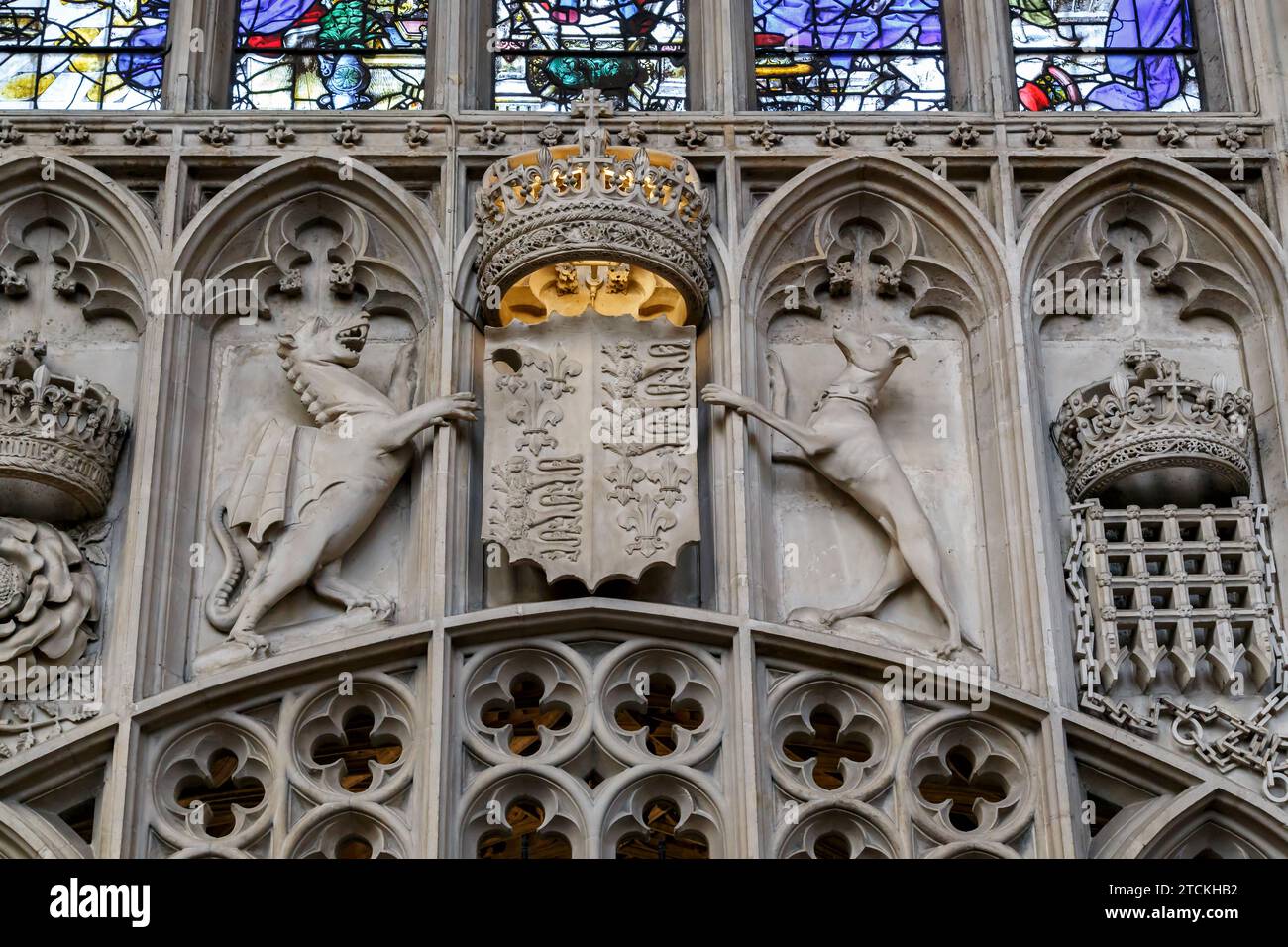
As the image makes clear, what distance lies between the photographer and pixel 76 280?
1527cm

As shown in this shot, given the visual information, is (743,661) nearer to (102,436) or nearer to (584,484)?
(584,484)

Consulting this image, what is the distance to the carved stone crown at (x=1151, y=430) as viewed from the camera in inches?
566

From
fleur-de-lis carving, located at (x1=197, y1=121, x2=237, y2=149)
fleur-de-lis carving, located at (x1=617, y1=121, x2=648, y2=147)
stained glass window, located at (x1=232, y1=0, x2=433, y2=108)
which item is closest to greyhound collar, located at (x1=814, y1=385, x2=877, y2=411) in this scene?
fleur-de-lis carving, located at (x1=617, y1=121, x2=648, y2=147)

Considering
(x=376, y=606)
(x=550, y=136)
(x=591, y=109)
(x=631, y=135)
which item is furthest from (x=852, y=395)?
(x=376, y=606)

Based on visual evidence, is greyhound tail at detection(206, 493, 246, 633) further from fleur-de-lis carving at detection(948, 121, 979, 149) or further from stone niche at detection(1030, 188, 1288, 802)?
fleur-de-lis carving at detection(948, 121, 979, 149)

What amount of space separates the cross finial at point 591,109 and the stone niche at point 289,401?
1143 millimetres

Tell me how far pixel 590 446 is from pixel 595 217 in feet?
4.07

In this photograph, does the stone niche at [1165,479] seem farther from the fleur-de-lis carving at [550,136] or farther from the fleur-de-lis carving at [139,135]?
the fleur-de-lis carving at [139,135]

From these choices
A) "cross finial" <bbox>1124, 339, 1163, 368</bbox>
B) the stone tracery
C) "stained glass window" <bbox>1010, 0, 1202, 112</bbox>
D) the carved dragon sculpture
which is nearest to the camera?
the stone tracery

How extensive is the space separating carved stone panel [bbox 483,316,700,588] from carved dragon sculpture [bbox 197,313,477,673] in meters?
0.39

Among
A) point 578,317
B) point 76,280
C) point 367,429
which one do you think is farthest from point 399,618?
point 76,280

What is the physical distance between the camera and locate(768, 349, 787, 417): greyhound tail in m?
14.9

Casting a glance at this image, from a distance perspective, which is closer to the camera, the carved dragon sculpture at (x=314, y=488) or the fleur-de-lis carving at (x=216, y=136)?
the carved dragon sculpture at (x=314, y=488)

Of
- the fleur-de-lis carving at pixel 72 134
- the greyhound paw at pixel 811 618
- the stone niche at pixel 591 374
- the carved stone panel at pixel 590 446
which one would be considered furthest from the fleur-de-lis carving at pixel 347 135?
the greyhound paw at pixel 811 618
